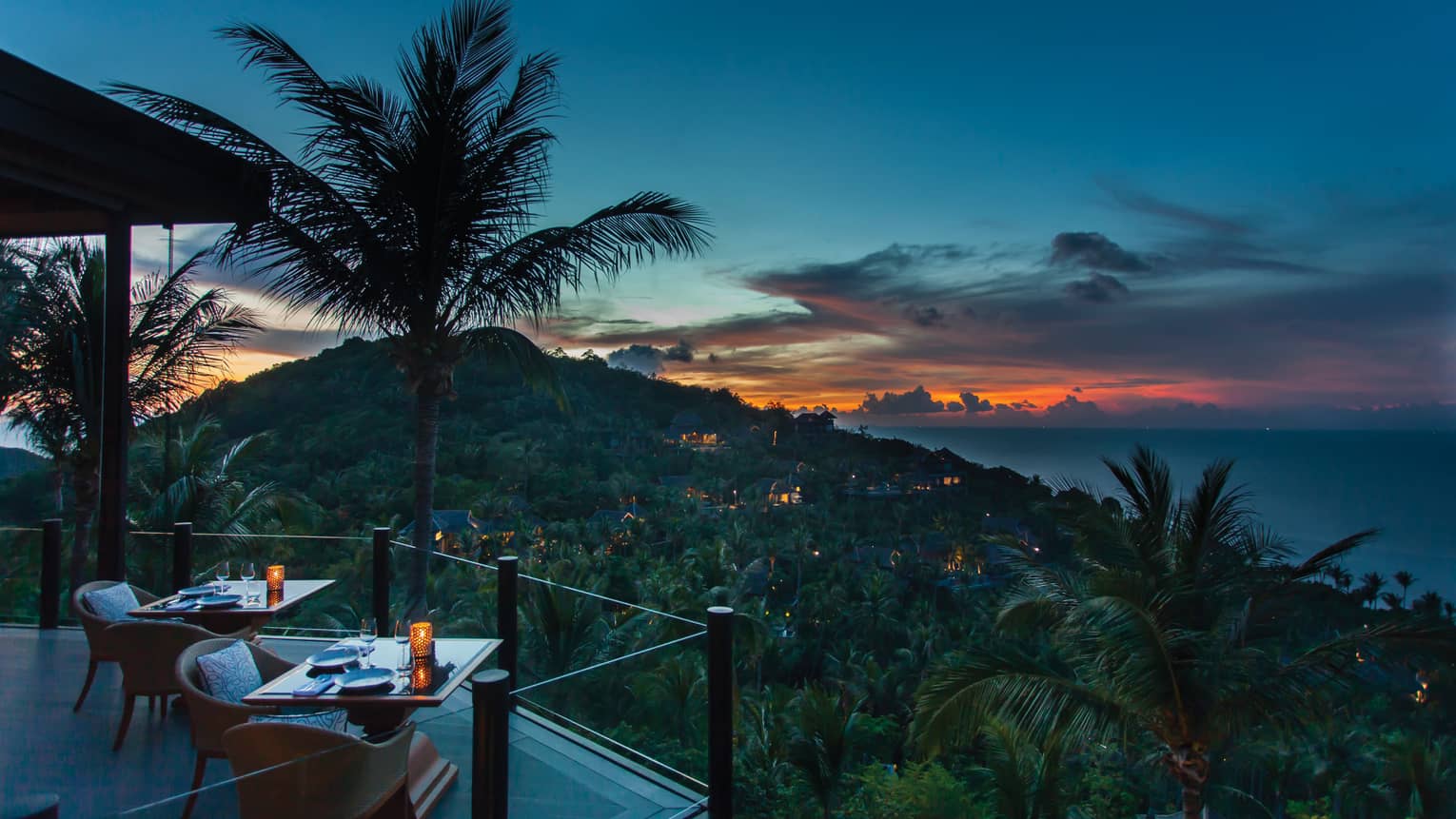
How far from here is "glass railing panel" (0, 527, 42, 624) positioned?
5.52 meters

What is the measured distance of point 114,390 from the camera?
463cm

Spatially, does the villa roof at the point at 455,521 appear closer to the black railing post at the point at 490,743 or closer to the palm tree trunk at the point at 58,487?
the palm tree trunk at the point at 58,487

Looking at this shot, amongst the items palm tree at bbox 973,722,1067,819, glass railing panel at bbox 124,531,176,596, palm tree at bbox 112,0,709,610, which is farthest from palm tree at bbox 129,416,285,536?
palm tree at bbox 973,722,1067,819

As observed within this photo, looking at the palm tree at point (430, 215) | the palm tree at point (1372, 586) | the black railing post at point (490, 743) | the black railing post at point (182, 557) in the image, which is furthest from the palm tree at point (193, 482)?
the palm tree at point (1372, 586)

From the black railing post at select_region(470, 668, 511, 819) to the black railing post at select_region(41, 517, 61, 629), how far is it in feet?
17.5

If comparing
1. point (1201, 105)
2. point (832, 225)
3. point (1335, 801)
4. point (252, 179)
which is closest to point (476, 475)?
point (832, 225)

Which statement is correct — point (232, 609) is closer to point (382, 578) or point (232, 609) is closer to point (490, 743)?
point (382, 578)

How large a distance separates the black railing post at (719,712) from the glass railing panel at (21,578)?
228 inches

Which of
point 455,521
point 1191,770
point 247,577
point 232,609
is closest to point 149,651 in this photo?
point 232,609

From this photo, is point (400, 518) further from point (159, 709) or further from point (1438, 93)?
point (1438, 93)

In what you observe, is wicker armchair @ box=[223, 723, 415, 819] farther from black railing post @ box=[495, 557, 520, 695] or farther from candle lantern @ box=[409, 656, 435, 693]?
black railing post @ box=[495, 557, 520, 695]

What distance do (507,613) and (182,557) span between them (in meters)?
2.97

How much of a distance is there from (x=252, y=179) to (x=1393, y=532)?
31.9 meters

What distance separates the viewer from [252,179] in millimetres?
4734
